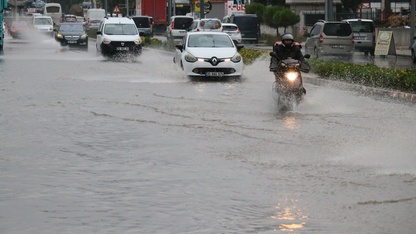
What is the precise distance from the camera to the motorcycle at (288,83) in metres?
20.6

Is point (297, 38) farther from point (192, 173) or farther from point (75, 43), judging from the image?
point (192, 173)

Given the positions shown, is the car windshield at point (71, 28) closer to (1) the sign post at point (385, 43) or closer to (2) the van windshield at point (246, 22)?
(2) the van windshield at point (246, 22)

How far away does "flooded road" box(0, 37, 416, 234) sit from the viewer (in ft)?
29.9

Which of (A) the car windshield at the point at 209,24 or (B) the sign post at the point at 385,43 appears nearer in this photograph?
(B) the sign post at the point at 385,43

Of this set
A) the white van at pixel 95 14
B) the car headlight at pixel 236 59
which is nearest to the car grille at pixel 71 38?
the car headlight at pixel 236 59

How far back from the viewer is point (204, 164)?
12.6 m

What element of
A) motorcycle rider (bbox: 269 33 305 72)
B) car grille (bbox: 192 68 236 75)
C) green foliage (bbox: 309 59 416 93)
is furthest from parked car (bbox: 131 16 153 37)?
motorcycle rider (bbox: 269 33 305 72)

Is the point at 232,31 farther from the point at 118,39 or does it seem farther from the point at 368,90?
the point at 368,90

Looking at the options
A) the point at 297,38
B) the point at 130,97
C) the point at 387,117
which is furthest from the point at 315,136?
the point at 297,38

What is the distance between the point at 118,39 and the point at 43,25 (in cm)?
3658

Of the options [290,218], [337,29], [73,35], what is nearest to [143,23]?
[73,35]

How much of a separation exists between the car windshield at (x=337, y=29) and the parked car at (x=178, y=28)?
19.6 m

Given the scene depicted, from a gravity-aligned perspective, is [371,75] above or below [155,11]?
above

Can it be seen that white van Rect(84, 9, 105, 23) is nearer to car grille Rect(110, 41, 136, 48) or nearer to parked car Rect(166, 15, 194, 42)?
parked car Rect(166, 15, 194, 42)
